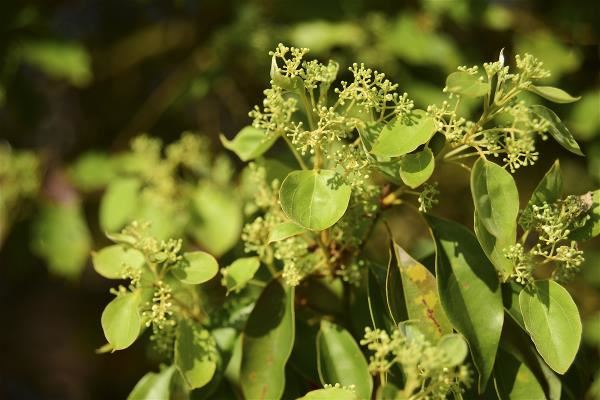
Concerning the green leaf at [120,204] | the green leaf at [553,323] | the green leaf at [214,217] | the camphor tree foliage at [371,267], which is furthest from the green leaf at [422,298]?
the green leaf at [120,204]

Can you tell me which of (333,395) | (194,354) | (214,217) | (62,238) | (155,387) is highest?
(333,395)

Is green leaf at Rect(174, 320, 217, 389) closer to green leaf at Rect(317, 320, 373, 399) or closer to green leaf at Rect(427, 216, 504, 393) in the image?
green leaf at Rect(317, 320, 373, 399)

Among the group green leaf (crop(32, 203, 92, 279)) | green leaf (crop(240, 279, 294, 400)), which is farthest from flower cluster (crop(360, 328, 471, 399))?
green leaf (crop(32, 203, 92, 279))

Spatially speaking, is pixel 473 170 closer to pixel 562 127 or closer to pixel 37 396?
pixel 562 127

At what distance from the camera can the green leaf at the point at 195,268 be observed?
1.01m

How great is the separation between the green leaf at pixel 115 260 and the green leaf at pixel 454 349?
46 centimetres

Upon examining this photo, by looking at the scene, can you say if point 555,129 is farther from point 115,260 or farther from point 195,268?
point 115,260

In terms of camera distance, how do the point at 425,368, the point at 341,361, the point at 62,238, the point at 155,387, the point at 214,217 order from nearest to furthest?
the point at 425,368
the point at 341,361
the point at 155,387
the point at 214,217
the point at 62,238

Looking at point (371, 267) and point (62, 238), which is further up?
point (371, 267)

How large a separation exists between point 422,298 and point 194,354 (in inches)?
13.0

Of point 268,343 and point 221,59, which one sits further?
point 221,59

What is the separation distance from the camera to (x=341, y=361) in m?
1.03

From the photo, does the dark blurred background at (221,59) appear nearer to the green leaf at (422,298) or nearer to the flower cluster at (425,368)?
the green leaf at (422,298)

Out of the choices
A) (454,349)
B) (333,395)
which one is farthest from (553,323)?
(333,395)
